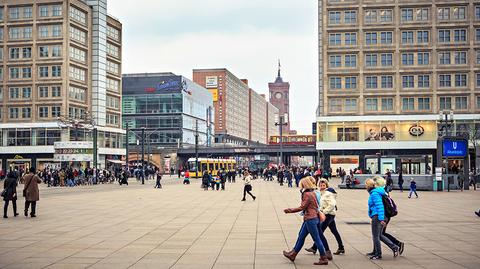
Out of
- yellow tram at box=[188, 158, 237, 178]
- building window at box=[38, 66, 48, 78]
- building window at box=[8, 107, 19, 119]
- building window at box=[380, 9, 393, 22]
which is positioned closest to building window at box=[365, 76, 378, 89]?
building window at box=[380, 9, 393, 22]

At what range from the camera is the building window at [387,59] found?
77.9m

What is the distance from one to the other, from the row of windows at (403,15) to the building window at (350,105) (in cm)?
1098

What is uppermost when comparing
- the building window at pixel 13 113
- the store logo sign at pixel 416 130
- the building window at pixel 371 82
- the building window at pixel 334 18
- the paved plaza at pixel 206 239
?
the building window at pixel 334 18

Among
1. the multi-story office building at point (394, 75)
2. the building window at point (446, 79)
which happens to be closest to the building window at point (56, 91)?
the multi-story office building at point (394, 75)

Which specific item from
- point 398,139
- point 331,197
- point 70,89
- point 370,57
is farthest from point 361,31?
point 331,197

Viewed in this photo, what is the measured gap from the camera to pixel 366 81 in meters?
78.3

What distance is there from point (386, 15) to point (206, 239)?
2752 inches

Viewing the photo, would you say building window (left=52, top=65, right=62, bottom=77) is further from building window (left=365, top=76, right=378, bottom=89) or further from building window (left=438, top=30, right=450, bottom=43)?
building window (left=438, top=30, right=450, bottom=43)

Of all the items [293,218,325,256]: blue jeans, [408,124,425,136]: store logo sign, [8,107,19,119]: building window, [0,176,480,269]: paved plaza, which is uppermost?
[8,107,19,119]: building window

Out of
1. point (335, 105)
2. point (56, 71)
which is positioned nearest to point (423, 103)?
point (335, 105)

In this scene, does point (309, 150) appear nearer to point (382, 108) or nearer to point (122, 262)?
point (382, 108)

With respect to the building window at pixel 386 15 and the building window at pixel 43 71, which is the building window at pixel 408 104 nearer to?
the building window at pixel 386 15

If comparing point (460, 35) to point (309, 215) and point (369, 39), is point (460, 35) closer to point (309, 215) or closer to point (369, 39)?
point (369, 39)

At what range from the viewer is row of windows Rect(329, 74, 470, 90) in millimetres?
76562
